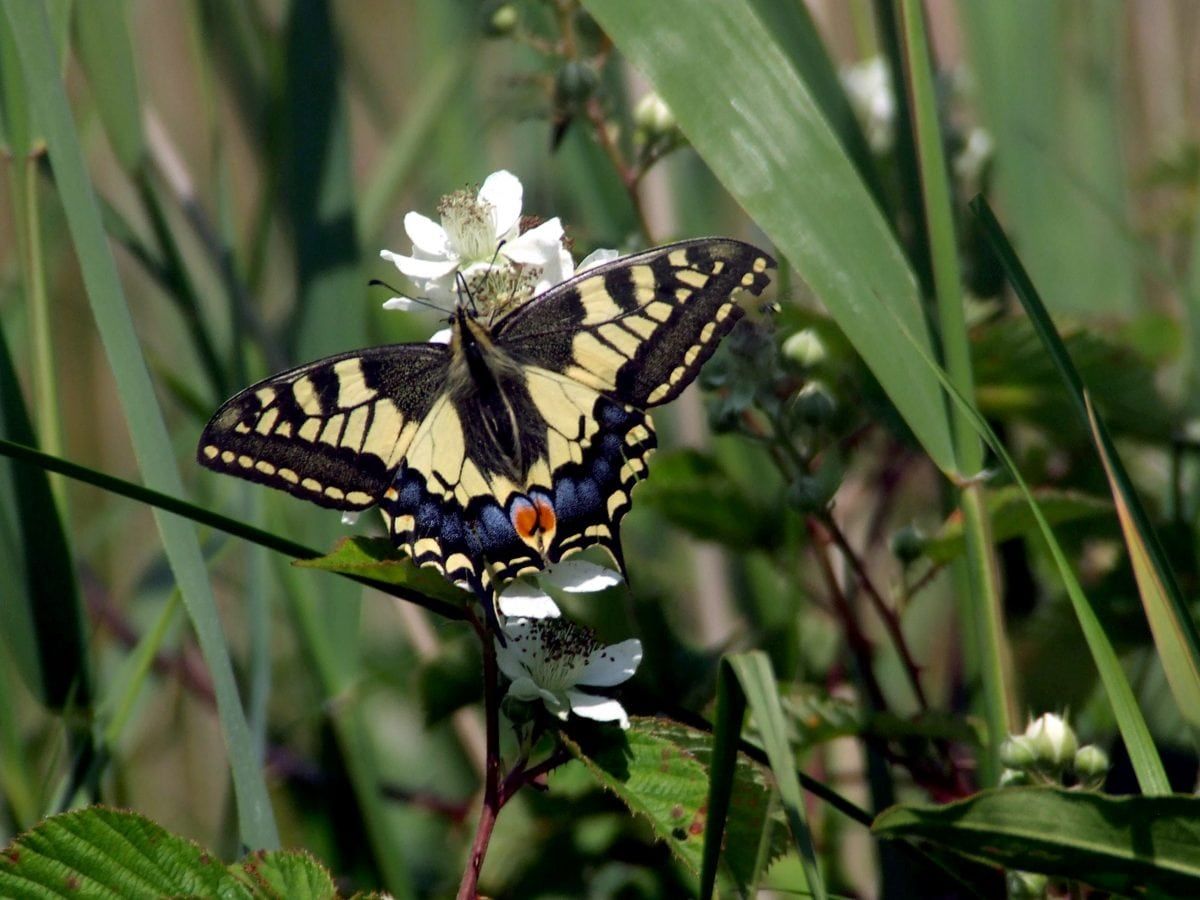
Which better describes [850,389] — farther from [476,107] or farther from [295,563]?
[476,107]

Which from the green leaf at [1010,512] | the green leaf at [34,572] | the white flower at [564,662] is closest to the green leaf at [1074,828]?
the white flower at [564,662]

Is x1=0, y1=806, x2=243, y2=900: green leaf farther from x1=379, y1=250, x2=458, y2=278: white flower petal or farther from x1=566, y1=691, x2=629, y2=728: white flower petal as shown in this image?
x1=379, y1=250, x2=458, y2=278: white flower petal

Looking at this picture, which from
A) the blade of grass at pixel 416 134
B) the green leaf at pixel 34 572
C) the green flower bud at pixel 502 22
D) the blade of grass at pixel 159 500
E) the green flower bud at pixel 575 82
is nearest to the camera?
the blade of grass at pixel 159 500

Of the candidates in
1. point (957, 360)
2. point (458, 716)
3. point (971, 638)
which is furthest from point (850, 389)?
point (458, 716)

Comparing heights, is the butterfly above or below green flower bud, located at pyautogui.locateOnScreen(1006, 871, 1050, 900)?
above

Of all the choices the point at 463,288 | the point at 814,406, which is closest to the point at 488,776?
the point at 463,288

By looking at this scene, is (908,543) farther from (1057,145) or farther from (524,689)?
(1057,145)

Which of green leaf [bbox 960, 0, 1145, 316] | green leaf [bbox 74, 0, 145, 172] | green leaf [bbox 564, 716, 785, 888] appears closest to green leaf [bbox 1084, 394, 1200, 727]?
green leaf [bbox 564, 716, 785, 888]

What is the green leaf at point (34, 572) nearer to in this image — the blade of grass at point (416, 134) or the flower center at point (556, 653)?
the flower center at point (556, 653)
